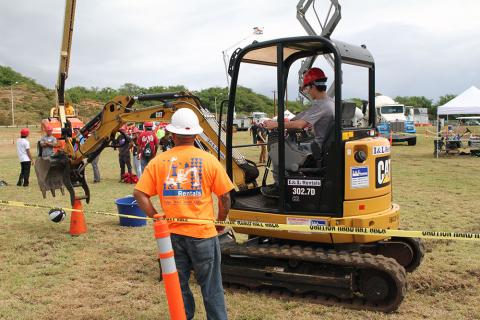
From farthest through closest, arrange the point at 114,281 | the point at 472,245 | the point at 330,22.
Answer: the point at 330,22 < the point at 472,245 < the point at 114,281

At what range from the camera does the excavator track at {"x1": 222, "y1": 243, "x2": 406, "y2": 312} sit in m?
5.02

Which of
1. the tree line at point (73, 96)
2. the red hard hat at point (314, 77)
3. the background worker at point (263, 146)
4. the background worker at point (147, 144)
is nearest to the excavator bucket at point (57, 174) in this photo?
the background worker at point (263, 146)

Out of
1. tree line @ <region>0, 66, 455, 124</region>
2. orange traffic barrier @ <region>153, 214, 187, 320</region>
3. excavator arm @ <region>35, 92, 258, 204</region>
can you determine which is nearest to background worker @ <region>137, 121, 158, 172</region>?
excavator arm @ <region>35, 92, 258, 204</region>

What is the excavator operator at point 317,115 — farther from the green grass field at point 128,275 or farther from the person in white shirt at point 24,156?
the person in white shirt at point 24,156

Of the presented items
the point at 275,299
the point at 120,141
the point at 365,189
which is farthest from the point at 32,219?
the point at 365,189

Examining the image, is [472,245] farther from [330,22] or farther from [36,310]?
[36,310]

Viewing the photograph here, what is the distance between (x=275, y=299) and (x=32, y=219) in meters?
6.21

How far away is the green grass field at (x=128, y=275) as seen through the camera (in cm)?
511

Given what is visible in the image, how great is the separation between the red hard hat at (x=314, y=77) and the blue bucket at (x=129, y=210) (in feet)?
14.4

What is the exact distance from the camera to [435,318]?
4852mm

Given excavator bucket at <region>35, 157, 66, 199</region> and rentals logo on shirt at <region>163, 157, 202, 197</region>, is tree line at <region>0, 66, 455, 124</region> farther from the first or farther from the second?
rentals logo on shirt at <region>163, 157, 202, 197</region>

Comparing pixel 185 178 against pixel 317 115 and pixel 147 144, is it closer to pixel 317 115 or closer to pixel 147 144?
pixel 317 115

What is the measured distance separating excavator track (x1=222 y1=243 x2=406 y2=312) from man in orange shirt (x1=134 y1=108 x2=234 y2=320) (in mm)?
1452

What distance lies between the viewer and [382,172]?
5.38 metres
